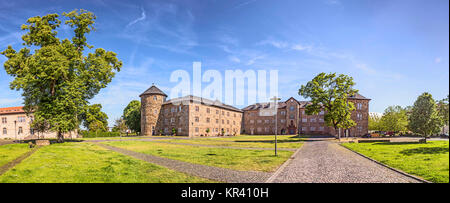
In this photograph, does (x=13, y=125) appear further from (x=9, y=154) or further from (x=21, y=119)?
(x=9, y=154)

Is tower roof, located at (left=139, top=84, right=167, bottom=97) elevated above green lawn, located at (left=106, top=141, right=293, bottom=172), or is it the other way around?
tower roof, located at (left=139, top=84, right=167, bottom=97)

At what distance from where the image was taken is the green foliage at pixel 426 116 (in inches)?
1048

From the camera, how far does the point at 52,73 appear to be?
2292 centimetres

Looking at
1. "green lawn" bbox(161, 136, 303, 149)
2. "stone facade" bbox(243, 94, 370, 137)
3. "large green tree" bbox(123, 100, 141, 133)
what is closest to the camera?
"green lawn" bbox(161, 136, 303, 149)

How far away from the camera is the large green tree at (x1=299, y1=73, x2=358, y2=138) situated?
38.5m

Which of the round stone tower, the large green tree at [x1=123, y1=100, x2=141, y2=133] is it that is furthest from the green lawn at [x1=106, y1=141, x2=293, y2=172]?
the large green tree at [x1=123, y1=100, x2=141, y2=133]

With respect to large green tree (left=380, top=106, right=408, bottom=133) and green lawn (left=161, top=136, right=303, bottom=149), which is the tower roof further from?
large green tree (left=380, top=106, right=408, bottom=133)

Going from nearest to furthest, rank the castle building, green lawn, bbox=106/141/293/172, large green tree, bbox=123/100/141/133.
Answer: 1. green lawn, bbox=106/141/293/172
2. the castle building
3. large green tree, bbox=123/100/141/133

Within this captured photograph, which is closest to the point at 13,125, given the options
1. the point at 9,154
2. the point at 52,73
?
the point at 52,73

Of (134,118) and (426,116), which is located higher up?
(426,116)

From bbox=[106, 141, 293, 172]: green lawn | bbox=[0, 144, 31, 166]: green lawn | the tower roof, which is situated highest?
the tower roof

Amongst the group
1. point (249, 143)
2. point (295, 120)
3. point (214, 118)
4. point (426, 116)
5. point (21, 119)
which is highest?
point (426, 116)

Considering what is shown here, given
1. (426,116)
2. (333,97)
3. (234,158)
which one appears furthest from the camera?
(333,97)
